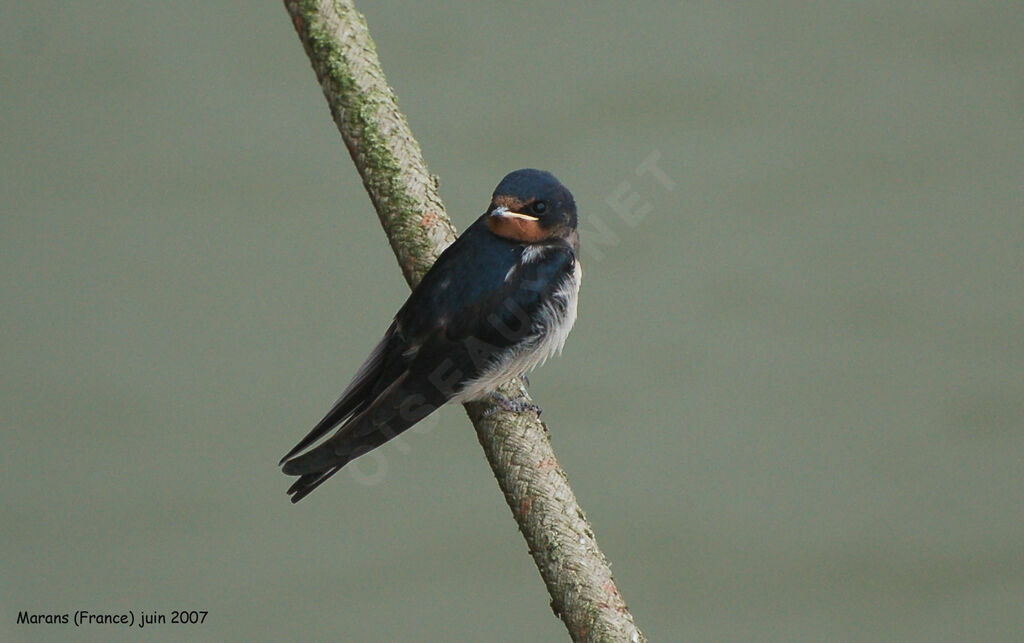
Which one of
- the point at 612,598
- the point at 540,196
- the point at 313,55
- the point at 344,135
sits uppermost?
the point at 313,55

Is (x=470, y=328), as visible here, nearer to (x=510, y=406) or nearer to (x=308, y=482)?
(x=510, y=406)

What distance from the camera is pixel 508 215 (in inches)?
71.0

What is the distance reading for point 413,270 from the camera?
1852 millimetres

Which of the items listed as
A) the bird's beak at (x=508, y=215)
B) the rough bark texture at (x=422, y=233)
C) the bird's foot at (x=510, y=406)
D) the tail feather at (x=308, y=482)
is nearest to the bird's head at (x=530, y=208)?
the bird's beak at (x=508, y=215)

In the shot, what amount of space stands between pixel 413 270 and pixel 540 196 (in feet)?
0.72

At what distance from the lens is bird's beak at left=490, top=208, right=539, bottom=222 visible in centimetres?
179

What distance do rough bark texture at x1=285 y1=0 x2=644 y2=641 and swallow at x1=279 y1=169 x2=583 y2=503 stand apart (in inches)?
2.1

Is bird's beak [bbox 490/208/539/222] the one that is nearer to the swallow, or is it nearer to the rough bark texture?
the swallow

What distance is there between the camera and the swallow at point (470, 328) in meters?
1.74

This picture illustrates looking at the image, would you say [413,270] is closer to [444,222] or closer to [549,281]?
[444,222]

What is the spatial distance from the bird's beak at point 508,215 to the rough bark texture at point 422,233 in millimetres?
112

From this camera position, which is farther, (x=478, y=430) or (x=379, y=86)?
(x=379, y=86)

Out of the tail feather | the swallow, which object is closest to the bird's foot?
the swallow

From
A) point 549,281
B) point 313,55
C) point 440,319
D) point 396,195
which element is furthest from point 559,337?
point 313,55
